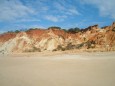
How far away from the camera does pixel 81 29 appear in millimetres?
34562

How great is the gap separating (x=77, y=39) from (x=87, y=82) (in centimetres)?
2768

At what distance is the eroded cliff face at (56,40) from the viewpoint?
2880 cm

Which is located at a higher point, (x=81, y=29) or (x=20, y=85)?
(x=81, y=29)

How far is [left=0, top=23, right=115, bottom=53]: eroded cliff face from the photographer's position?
28.8 m

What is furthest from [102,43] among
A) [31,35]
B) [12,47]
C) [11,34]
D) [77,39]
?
[11,34]

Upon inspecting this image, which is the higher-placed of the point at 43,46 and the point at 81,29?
the point at 81,29

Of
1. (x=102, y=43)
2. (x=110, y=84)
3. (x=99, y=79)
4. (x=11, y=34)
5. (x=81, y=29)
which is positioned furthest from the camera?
(x=11, y=34)

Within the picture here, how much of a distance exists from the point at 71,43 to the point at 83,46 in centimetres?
330

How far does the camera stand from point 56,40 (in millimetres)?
32688

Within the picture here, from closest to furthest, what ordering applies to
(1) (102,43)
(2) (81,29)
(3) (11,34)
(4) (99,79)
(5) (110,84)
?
(5) (110,84) < (4) (99,79) < (1) (102,43) < (2) (81,29) < (3) (11,34)

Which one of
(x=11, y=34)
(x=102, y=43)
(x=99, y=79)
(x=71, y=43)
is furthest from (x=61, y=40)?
(x=99, y=79)

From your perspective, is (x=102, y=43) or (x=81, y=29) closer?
(x=102, y=43)

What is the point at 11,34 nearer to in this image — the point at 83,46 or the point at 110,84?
the point at 83,46

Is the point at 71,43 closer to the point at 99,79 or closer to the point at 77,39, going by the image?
the point at 77,39
